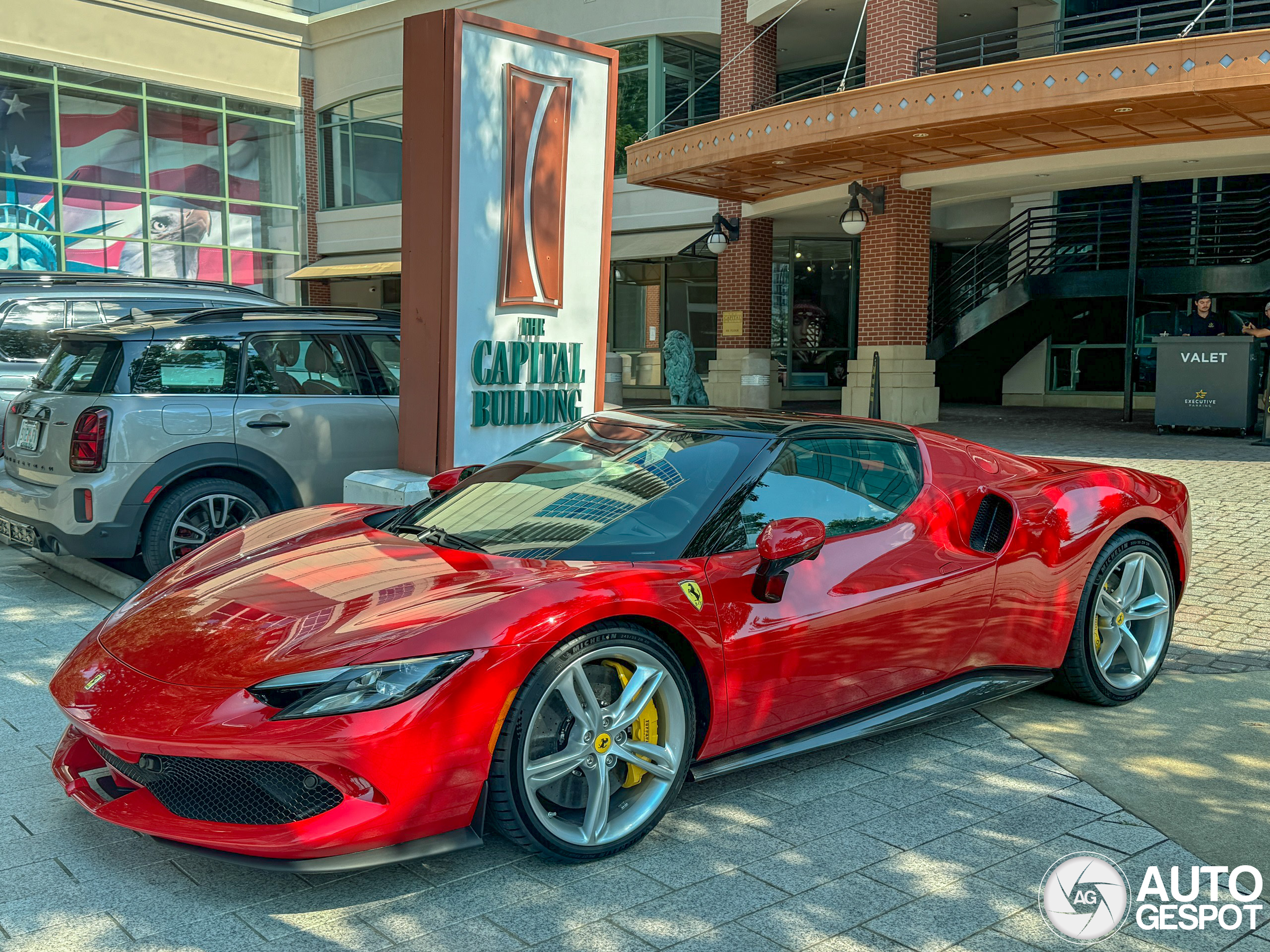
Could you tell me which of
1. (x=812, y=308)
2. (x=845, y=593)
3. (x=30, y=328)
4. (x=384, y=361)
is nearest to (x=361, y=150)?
(x=812, y=308)

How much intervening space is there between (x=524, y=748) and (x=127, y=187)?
27808 mm

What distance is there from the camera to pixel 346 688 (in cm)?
286

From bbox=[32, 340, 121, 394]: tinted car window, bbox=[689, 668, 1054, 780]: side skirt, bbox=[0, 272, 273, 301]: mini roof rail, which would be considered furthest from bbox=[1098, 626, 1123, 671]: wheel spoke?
bbox=[0, 272, 273, 301]: mini roof rail

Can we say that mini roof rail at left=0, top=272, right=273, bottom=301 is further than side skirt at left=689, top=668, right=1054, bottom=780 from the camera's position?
Yes

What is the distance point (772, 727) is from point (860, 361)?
55.0 ft

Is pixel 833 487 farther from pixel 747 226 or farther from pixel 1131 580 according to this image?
pixel 747 226

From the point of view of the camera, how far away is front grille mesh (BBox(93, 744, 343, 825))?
2.83 m

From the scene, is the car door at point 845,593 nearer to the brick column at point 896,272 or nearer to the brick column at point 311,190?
the brick column at point 896,272

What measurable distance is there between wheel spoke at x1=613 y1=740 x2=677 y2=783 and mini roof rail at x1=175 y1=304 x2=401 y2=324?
4958 millimetres

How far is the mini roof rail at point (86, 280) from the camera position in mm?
9305

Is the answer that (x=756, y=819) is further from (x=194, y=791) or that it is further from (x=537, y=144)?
(x=537, y=144)

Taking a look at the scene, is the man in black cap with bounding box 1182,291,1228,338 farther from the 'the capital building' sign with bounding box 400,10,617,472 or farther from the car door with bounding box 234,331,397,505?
the car door with bounding box 234,331,397,505

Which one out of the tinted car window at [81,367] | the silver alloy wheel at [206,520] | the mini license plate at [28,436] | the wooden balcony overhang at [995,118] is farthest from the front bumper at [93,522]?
the wooden balcony overhang at [995,118]

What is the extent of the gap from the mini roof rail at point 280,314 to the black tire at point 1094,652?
16.5ft
